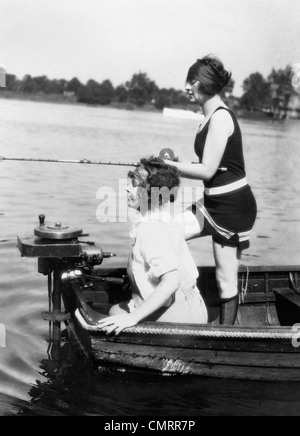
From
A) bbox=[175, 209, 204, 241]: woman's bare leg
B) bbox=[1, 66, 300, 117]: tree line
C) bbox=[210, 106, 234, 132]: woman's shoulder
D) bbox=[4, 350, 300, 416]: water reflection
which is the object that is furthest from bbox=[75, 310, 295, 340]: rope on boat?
bbox=[1, 66, 300, 117]: tree line

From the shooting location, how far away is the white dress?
13.5ft

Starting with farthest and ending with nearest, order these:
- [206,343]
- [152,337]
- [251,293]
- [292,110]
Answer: [292,110] → [251,293] → [206,343] → [152,337]

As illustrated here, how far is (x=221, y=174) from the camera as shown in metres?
4.70

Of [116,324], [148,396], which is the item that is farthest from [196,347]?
[116,324]

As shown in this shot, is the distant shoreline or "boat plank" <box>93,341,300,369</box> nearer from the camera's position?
"boat plank" <box>93,341,300,369</box>

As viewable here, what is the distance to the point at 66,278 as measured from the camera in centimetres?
480

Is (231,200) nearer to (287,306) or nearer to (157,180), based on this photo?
(157,180)

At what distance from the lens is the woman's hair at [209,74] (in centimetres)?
455

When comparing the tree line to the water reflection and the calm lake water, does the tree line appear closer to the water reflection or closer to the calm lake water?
the calm lake water

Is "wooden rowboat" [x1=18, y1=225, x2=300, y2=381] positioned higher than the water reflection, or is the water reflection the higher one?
"wooden rowboat" [x1=18, y1=225, x2=300, y2=381]

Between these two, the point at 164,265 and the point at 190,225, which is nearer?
the point at 164,265

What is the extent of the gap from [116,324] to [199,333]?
0.59m

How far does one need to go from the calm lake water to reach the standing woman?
0.72 meters
